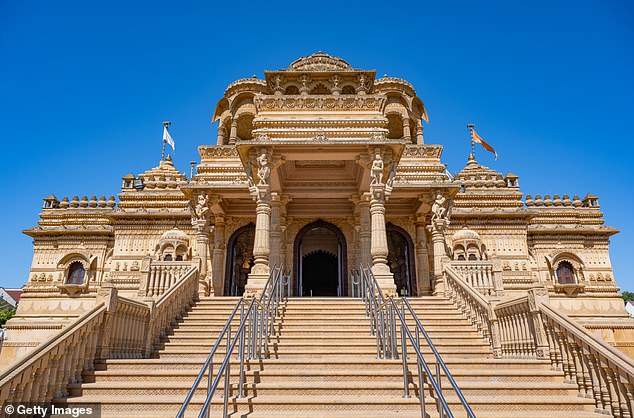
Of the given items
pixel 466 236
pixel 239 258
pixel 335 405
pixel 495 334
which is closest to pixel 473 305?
pixel 495 334

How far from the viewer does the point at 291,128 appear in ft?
42.9

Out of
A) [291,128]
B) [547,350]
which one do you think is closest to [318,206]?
[291,128]

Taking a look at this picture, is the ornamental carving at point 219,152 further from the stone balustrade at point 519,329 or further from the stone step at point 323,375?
the stone balustrade at point 519,329

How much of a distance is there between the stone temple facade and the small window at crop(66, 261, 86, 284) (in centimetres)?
5

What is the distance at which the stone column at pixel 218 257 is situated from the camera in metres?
17.5

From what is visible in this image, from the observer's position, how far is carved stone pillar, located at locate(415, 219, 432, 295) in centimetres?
1720

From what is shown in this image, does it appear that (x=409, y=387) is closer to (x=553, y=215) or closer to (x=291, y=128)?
(x=291, y=128)

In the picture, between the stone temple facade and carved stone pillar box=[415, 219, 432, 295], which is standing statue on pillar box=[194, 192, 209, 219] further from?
carved stone pillar box=[415, 219, 432, 295]

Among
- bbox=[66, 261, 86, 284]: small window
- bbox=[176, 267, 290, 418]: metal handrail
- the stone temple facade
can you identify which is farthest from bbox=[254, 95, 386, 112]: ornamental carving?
bbox=[66, 261, 86, 284]: small window

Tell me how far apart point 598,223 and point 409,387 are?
19.0 metres

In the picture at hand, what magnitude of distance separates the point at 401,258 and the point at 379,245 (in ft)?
23.2

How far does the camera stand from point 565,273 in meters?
19.7

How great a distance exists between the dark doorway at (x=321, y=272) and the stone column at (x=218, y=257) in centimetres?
558

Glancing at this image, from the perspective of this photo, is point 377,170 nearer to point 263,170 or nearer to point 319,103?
point 263,170
